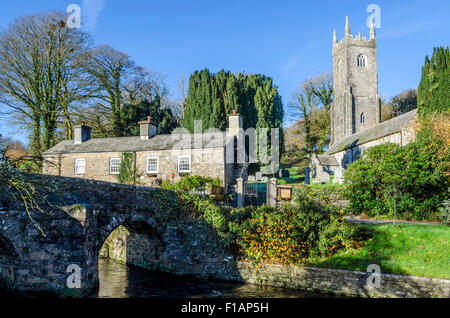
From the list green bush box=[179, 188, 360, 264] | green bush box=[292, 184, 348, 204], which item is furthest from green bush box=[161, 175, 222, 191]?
green bush box=[292, 184, 348, 204]

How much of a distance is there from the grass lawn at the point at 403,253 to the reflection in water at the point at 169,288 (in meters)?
1.80

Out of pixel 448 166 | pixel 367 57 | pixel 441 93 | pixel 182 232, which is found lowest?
pixel 182 232

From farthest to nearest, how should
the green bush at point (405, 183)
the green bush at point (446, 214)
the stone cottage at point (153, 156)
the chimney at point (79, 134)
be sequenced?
the chimney at point (79, 134), the stone cottage at point (153, 156), the green bush at point (405, 183), the green bush at point (446, 214)

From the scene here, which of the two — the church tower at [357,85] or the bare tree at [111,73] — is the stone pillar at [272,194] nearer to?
the bare tree at [111,73]

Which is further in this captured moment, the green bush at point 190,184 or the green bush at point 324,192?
the green bush at point 324,192

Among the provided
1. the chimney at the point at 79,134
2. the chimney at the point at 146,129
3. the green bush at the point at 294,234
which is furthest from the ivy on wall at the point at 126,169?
the green bush at the point at 294,234

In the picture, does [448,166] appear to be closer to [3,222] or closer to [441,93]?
[441,93]

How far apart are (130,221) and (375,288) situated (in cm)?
924

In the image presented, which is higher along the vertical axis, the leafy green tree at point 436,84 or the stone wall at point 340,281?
the leafy green tree at point 436,84

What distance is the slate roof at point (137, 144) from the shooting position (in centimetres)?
2520

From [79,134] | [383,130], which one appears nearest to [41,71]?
[79,134]

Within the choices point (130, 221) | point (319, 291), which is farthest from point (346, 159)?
point (130, 221)

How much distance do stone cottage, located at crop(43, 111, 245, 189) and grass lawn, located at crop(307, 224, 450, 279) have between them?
37.6 ft
